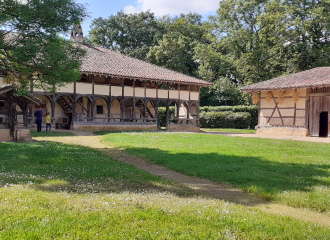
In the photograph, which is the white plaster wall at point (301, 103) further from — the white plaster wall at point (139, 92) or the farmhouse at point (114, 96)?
the white plaster wall at point (139, 92)

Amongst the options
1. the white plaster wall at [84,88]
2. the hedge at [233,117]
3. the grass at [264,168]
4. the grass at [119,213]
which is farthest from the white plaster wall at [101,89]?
the grass at [119,213]

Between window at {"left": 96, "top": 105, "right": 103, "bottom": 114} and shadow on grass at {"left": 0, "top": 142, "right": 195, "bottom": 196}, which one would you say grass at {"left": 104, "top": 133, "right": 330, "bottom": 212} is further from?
window at {"left": 96, "top": 105, "right": 103, "bottom": 114}

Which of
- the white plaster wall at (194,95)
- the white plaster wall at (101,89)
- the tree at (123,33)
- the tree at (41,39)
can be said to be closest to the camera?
the tree at (41,39)

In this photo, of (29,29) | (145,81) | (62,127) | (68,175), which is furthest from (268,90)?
(68,175)

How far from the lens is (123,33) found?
5597 cm

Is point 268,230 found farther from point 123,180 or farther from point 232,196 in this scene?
point 123,180

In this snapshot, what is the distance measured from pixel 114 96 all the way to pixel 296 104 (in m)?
16.3

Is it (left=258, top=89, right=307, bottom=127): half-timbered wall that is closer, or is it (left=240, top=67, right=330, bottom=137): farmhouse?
(left=240, top=67, right=330, bottom=137): farmhouse

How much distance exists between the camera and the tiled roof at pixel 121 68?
27.7 meters

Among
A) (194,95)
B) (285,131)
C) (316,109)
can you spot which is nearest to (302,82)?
(316,109)

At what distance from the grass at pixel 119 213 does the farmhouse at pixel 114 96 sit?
760 inches

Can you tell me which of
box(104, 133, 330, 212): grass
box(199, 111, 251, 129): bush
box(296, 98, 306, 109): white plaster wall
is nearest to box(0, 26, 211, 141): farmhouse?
box(199, 111, 251, 129): bush

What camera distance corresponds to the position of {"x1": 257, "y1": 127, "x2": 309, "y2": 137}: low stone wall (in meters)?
25.9

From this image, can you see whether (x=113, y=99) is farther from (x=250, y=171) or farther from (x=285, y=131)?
(x=250, y=171)
